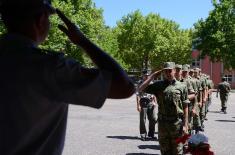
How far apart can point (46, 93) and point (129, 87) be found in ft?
0.98

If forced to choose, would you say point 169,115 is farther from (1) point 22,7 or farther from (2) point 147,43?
(2) point 147,43

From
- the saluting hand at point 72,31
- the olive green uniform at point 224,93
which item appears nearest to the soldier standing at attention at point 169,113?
the saluting hand at point 72,31

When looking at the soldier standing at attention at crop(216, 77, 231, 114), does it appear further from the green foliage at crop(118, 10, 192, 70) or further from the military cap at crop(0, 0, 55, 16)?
the green foliage at crop(118, 10, 192, 70)

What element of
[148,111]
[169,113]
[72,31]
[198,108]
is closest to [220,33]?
[198,108]

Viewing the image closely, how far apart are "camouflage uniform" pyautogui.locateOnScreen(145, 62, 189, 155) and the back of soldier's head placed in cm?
610

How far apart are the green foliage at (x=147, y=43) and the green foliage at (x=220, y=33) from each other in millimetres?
20465

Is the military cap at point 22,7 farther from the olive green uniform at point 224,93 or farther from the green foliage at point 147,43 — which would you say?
the green foliage at point 147,43

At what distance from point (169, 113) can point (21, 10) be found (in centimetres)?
657

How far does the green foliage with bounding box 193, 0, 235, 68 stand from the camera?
63594 millimetres

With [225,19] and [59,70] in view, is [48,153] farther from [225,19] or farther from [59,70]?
[225,19]

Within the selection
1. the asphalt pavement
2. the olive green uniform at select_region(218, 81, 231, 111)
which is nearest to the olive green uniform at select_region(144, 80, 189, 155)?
the asphalt pavement

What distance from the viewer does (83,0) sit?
51531 mm

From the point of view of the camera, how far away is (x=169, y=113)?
27.6 ft

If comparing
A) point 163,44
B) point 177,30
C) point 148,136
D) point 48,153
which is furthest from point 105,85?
point 177,30
